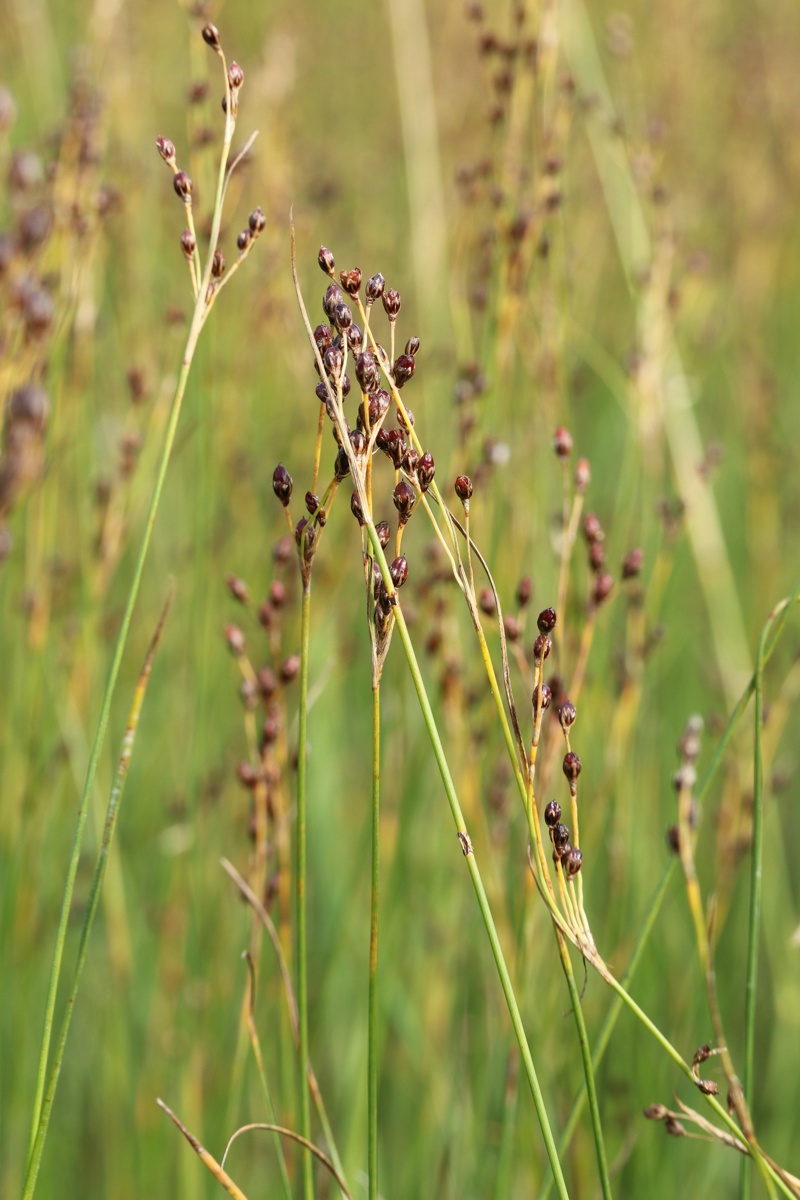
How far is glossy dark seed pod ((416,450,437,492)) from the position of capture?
2.44ft

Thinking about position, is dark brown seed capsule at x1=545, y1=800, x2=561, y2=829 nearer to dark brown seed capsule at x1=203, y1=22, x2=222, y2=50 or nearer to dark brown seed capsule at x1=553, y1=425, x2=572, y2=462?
dark brown seed capsule at x1=553, y1=425, x2=572, y2=462

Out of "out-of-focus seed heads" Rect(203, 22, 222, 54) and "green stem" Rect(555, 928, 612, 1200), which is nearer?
"green stem" Rect(555, 928, 612, 1200)

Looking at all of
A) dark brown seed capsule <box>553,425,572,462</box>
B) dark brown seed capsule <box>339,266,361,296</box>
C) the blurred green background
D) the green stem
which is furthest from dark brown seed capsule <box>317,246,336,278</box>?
the green stem

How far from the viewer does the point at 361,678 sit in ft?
8.12

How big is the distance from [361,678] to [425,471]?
68.8 inches

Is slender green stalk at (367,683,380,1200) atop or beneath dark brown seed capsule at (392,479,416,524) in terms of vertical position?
beneath

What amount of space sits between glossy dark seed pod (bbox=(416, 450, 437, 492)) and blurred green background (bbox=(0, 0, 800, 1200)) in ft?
1.05

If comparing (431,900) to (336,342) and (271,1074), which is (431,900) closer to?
(271,1074)

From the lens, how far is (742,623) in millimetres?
2545

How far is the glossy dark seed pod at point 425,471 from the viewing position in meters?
0.74

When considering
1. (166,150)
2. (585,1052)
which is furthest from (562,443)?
(585,1052)

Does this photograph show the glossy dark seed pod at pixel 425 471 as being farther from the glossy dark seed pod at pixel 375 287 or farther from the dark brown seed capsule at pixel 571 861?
the dark brown seed capsule at pixel 571 861

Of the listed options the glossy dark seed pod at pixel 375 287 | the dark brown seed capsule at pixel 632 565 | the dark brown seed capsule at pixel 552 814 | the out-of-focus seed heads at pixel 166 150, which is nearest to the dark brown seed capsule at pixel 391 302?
the glossy dark seed pod at pixel 375 287

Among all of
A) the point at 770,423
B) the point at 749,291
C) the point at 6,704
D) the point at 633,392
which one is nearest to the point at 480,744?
the point at 633,392
